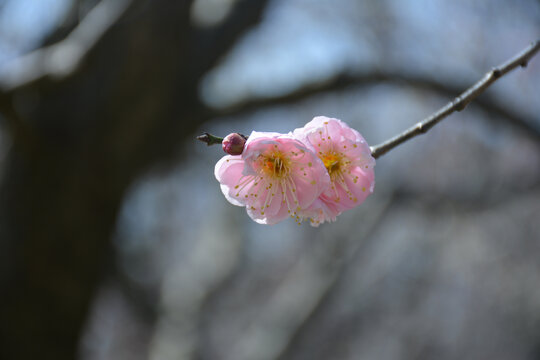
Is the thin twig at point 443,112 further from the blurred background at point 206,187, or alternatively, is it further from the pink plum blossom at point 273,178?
the blurred background at point 206,187

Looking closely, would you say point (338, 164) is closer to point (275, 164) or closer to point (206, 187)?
point (275, 164)

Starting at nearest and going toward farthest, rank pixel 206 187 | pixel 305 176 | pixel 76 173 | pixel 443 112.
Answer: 1. pixel 443 112
2. pixel 305 176
3. pixel 76 173
4. pixel 206 187

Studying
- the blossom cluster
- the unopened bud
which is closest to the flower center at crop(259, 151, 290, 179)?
the blossom cluster

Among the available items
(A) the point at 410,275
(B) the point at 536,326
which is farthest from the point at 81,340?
(B) the point at 536,326

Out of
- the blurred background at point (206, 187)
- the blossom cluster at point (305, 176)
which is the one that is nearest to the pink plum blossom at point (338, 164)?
the blossom cluster at point (305, 176)

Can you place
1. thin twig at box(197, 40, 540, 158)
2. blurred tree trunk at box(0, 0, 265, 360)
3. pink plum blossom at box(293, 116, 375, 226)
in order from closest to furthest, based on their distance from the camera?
thin twig at box(197, 40, 540, 158) → pink plum blossom at box(293, 116, 375, 226) → blurred tree trunk at box(0, 0, 265, 360)

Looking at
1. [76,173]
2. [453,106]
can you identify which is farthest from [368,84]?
[453,106]

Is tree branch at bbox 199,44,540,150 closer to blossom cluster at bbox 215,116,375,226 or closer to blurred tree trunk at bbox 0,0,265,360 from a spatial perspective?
blurred tree trunk at bbox 0,0,265,360
